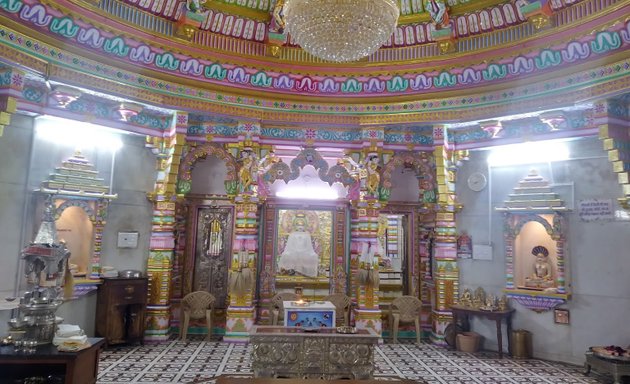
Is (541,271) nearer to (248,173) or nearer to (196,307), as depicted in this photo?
(248,173)

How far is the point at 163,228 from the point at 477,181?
6.26m

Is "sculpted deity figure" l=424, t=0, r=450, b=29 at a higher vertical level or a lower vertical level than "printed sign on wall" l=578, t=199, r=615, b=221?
higher

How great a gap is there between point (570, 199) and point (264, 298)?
614cm

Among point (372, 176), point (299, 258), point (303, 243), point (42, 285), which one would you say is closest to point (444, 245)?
point (372, 176)

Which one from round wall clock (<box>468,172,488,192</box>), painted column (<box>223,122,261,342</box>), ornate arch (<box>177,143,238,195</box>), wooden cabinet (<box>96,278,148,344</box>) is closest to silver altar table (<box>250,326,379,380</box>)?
painted column (<box>223,122,261,342</box>)

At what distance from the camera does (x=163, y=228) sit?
8312mm

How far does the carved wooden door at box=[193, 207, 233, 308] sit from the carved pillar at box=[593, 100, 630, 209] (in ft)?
22.8

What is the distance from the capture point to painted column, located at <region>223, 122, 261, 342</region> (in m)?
8.25

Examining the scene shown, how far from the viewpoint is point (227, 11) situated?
7883 mm

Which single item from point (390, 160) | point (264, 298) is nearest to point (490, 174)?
point (390, 160)

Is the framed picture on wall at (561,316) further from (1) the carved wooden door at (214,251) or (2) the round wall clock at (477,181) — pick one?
(1) the carved wooden door at (214,251)

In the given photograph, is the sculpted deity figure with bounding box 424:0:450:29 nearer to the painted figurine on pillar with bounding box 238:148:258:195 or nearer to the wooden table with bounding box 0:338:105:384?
the painted figurine on pillar with bounding box 238:148:258:195

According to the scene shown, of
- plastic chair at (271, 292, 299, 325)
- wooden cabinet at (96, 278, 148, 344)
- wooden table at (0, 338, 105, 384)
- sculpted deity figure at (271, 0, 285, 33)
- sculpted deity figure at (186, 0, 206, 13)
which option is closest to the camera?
wooden table at (0, 338, 105, 384)

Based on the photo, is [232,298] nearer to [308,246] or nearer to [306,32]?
[308,246]
